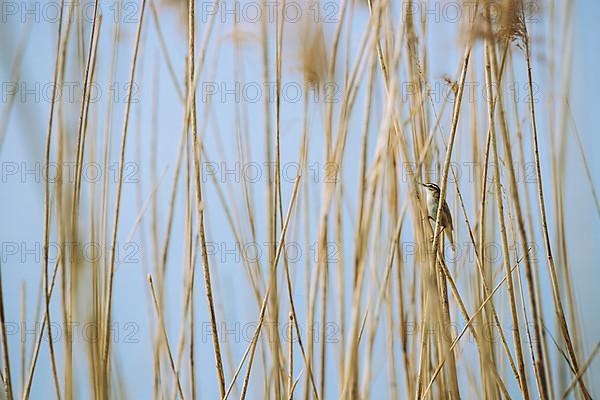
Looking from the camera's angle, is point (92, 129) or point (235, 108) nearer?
point (92, 129)

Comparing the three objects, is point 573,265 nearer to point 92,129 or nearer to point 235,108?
point 235,108

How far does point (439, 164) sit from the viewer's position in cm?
110

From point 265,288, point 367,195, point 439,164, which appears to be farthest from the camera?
point 439,164

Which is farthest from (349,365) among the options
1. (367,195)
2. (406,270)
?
(406,270)


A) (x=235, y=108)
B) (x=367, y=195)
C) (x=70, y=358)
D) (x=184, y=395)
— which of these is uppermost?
(x=235, y=108)

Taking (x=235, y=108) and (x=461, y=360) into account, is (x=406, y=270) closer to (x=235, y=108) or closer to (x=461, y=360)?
(x=461, y=360)

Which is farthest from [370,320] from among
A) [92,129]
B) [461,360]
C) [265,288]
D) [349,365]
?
[92,129]

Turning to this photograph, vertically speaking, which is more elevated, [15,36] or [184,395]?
[15,36]

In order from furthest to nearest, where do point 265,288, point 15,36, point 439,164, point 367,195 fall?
point 439,164 < point 265,288 < point 367,195 < point 15,36

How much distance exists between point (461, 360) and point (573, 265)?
23 centimetres

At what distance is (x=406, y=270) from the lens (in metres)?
1.01

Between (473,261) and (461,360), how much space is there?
16 centimetres

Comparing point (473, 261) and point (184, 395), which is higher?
point (473, 261)

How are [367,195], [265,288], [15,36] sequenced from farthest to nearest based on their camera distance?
1. [265,288]
2. [367,195]
3. [15,36]
